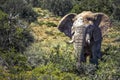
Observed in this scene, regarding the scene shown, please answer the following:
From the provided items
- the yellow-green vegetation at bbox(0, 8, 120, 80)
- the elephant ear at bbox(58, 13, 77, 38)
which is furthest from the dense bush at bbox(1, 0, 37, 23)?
the elephant ear at bbox(58, 13, 77, 38)

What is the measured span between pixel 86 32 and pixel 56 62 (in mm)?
1671

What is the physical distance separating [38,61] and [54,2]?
50.5 feet

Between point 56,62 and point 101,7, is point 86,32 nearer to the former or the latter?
point 56,62

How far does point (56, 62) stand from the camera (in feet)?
47.9

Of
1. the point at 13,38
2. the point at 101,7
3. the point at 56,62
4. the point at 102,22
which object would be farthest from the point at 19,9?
the point at 56,62

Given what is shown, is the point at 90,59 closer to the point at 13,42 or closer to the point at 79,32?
the point at 79,32

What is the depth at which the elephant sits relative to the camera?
1497 centimetres

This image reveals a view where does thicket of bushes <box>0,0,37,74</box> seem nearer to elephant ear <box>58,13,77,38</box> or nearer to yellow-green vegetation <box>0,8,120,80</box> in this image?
yellow-green vegetation <box>0,8,120,80</box>

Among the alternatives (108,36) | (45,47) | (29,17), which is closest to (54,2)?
(29,17)

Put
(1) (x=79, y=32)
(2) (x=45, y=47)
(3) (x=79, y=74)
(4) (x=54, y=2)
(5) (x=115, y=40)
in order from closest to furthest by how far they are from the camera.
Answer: (3) (x=79, y=74) → (1) (x=79, y=32) → (2) (x=45, y=47) → (5) (x=115, y=40) → (4) (x=54, y=2)

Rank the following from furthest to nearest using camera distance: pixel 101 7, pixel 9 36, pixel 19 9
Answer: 1. pixel 101 7
2. pixel 19 9
3. pixel 9 36

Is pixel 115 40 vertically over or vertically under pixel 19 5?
under

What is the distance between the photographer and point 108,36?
2195 centimetres

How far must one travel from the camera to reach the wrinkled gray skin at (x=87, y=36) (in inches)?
586
